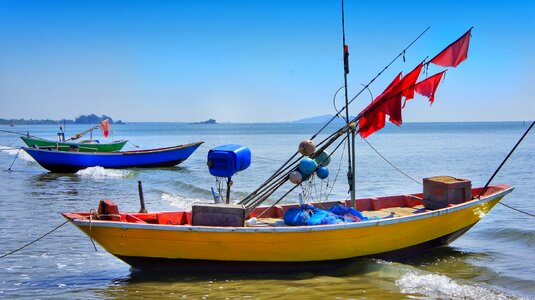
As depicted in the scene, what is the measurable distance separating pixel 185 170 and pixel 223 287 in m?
24.5

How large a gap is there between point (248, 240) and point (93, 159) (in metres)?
22.3

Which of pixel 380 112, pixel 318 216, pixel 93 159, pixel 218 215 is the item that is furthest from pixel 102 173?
pixel 318 216

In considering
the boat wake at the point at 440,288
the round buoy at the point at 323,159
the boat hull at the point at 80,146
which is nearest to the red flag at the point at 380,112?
the round buoy at the point at 323,159

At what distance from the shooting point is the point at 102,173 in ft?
94.0

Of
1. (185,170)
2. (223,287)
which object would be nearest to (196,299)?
(223,287)

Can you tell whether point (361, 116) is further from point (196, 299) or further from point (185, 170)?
point (185, 170)

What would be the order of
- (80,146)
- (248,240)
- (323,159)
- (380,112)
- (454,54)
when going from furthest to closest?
(80,146)
(380,112)
(454,54)
(323,159)
(248,240)

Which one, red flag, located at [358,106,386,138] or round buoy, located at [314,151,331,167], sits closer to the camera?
round buoy, located at [314,151,331,167]

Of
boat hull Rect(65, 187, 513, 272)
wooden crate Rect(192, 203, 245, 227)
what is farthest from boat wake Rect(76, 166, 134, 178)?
wooden crate Rect(192, 203, 245, 227)

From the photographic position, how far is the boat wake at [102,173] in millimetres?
28156

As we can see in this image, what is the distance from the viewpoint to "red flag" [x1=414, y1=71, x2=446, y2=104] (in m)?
11.0

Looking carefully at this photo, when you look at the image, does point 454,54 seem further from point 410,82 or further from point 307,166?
point 307,166

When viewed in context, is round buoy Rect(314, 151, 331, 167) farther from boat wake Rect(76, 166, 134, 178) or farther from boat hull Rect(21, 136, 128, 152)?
boat hull Rect(21, 136, 128, 152)

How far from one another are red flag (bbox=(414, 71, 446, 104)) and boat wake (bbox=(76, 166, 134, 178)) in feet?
66.7
